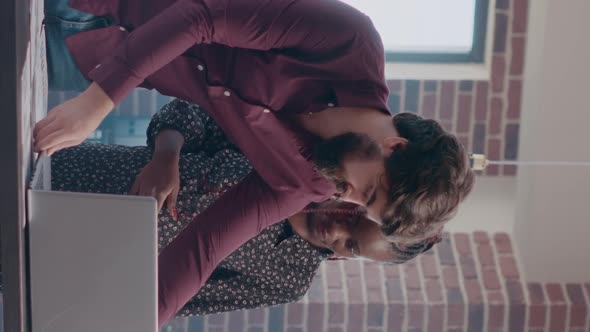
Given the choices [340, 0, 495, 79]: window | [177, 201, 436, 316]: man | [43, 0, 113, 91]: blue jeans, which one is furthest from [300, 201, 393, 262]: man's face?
[340, 0, 495, 79]: window

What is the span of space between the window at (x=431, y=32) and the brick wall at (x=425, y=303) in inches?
27.8

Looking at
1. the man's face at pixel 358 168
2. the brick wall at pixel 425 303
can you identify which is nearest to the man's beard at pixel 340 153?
the man's face at pixel 358 168

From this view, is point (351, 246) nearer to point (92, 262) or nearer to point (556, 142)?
point (92, 262)

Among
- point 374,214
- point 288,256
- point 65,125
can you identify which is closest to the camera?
point 65,125

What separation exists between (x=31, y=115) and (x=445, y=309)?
1.88 m

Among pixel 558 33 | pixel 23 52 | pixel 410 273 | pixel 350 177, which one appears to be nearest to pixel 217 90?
pixel 350 177

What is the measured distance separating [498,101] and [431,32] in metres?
0.40

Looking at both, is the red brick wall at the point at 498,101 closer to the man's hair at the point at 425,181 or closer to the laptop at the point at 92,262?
the man's hair at the point at 425,181

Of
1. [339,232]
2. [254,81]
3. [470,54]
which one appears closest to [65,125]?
[254,81]

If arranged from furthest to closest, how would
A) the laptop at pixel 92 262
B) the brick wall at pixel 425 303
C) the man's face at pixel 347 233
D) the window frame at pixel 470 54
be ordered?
the window frame at pixel 470 54 → the brick wall at pixel 425 303 → the man's face at pixel 347 233 → the laptop at pixel 92 262

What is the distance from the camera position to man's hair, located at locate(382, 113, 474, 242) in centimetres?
110

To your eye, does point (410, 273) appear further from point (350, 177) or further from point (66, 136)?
point (66, 136)

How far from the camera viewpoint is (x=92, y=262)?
0.91m

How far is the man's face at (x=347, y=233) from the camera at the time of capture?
1347 mm
